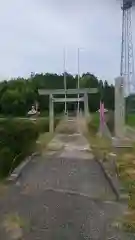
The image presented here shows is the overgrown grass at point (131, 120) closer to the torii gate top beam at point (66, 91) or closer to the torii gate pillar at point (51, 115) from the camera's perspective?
the torii gate top beam at point (66, 91)

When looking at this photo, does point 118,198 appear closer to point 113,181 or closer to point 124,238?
point 113,181

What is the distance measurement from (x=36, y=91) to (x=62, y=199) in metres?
0.90

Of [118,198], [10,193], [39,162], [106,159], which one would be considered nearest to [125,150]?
[106,159]

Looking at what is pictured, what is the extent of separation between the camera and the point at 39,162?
2348 mm

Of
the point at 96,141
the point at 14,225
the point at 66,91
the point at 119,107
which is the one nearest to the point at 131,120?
the point at 119,107

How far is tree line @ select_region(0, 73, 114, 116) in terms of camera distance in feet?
8.16

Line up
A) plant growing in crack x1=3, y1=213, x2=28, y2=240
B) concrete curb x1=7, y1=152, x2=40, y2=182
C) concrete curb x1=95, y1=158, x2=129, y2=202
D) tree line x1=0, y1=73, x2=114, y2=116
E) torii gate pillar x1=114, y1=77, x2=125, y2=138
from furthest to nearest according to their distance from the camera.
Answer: torii gate pillar x1=114, y1=77, x2=125, y2=138, tree line x1=0, y1=73, x2=114, y2=116, concrete curb x1=7, y1=152, x2=40, y2=182, concrete curb x1=95, y1=158, x2=129, y2=202, plant growing in crack x1=3, y1=213, x2=28, y2=240

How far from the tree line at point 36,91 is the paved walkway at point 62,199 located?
0.30 m

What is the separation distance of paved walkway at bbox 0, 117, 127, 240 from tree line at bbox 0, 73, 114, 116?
12.0 inches

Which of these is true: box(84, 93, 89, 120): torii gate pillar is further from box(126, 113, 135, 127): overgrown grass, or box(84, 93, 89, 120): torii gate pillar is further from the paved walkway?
box(126, 113, 135, 127): overgrown grass

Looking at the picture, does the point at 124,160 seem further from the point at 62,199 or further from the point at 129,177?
the point at 62,199

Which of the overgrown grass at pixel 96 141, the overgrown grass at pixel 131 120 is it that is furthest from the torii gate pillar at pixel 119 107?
the overgrown grass at pixel 96 141

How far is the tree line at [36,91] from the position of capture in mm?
2488

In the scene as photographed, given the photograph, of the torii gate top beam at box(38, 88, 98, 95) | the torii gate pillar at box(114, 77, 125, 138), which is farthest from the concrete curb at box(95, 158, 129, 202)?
the torii gate top beam at box(38, 88, 98, 95)
